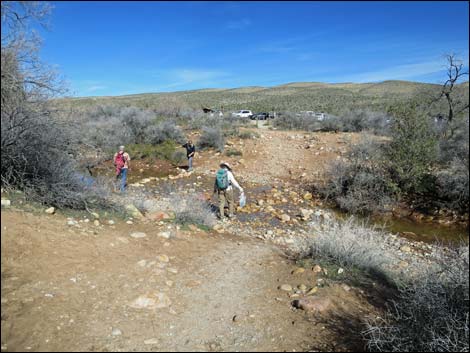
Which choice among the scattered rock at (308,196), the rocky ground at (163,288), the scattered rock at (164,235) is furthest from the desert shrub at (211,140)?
the scattered rock at (164,235)

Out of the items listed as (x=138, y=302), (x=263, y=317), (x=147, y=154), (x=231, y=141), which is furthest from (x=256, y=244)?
(x=231, y=141)

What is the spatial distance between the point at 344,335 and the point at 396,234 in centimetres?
630

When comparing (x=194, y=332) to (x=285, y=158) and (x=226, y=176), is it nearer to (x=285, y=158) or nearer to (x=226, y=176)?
(x=226, y=176)

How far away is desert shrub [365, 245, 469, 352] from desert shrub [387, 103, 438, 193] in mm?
6108

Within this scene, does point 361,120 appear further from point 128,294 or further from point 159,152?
point 128,294

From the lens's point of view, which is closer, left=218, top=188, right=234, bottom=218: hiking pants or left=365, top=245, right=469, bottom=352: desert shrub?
left=365, top=245, right=469, bottom=352: desert shrub

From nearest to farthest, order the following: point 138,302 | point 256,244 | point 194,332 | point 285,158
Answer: point 194,332 < point 138,302 < point 256,244 < point 285,158

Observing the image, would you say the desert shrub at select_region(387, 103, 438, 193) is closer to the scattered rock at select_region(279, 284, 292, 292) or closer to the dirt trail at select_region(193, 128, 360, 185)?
the dirt trail at select_region(193, 128, 360, 185)

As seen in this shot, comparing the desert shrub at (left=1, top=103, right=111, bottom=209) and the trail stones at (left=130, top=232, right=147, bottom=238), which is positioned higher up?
the desert shrub at (left=1, top=103, right=111, bottom=209)

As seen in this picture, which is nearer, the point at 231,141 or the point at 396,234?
the point at 396,234

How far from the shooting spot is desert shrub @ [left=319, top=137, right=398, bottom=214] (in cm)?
1134

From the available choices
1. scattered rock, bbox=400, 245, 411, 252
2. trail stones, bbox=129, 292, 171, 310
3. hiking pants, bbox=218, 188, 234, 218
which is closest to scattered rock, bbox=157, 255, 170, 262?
trail stones, bbox=129, 292, 171, 310

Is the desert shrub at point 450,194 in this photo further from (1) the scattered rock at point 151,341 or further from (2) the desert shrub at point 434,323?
(1) the scattered rock at point 151,341

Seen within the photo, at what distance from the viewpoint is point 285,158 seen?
1750cm
